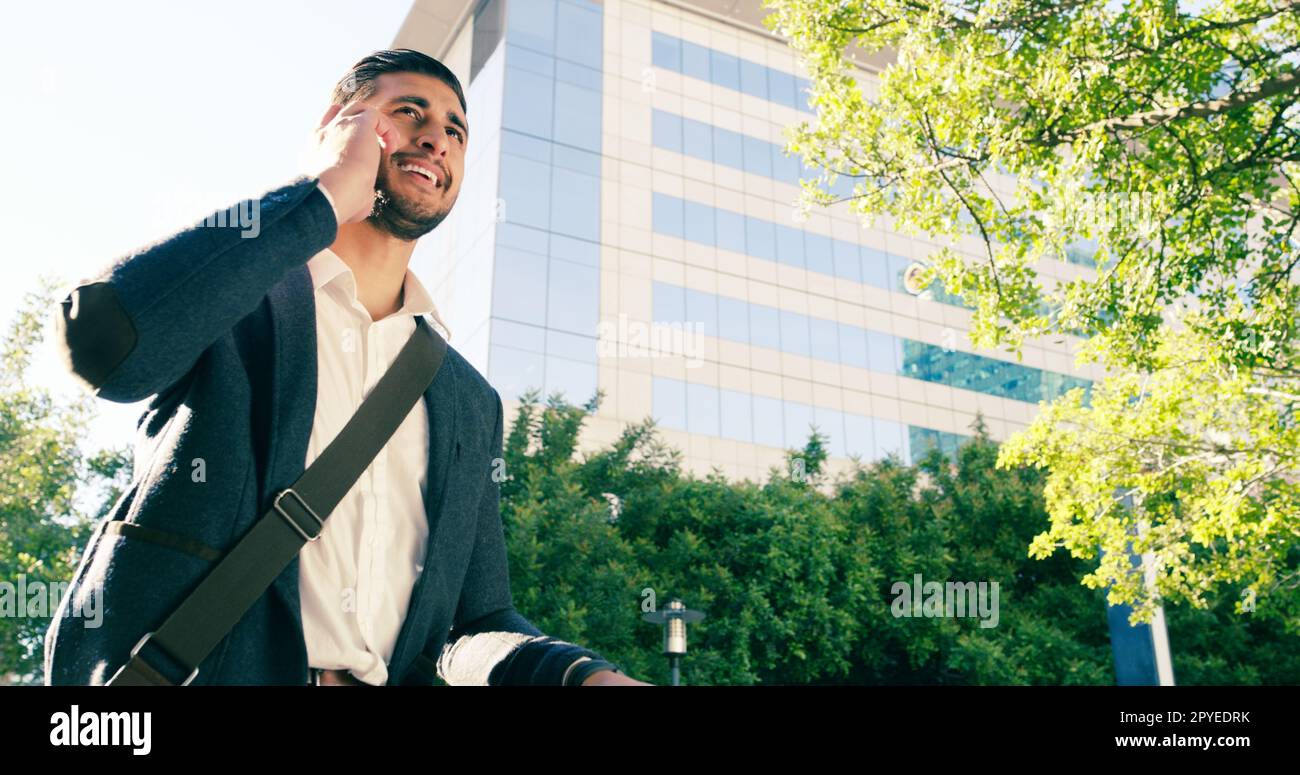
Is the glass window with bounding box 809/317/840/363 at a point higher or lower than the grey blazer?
higher

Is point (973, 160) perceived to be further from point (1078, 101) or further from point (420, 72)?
point (420, 72)

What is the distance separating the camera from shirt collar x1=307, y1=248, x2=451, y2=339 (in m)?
1.58

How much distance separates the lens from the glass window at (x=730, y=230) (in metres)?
29.7

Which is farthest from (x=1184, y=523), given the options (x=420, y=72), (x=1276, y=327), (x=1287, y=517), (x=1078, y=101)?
(x=420, y=72)

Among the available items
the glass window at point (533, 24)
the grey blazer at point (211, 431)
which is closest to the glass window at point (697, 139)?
the glass window at point (533, 24)

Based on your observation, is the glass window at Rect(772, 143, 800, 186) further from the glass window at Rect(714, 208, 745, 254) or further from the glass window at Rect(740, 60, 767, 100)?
the glass window at Rect(714, 208, 745, 254)

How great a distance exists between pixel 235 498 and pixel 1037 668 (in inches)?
696

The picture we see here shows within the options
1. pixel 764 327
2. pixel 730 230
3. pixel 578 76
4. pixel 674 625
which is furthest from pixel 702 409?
pixel 674 625

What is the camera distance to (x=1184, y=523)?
11336 millimetres

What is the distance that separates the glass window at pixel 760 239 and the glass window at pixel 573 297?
617cm

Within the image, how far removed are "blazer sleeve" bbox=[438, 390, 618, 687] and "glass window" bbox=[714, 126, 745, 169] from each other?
3027 cm

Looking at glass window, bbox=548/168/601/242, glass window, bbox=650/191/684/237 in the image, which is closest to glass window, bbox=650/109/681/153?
glass window, bbox=650/191/684/237

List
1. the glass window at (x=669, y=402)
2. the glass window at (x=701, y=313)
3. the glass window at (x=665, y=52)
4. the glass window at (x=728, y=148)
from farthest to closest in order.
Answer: the glass window at (x=665, y=52) < the glass window at (x=728, y=148) < the glass window at (x=701, y=313) < the glass window at (x=669, y=402)

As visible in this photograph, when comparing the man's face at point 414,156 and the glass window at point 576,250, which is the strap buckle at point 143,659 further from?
the glass window at point 576,250
